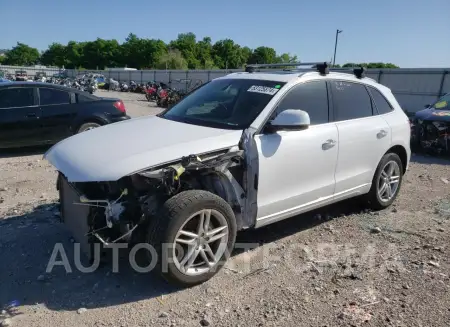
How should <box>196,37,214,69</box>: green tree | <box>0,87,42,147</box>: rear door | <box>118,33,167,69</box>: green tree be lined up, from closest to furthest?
<box>0,87,42,147</box>: rear door, <box>118,33,167,69</box>: green tree, <box>196,37,214,69</box>: green tree

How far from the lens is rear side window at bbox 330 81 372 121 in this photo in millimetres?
4344

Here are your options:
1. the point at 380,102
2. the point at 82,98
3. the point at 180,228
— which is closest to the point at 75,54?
the point at 82,98

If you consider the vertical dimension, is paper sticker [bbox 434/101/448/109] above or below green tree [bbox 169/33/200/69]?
below

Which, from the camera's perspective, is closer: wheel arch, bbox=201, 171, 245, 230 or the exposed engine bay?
the exposed engine bay

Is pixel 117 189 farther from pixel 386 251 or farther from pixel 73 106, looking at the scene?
pixel 73 106

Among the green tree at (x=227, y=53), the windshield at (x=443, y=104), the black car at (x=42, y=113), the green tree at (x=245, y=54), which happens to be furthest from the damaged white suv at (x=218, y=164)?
the green tree at (x=245, y=54)

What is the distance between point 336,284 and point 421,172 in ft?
16.6

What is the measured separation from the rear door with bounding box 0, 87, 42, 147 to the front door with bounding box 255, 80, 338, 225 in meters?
6.24

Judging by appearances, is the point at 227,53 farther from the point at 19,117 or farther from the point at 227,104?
the point at 227,104

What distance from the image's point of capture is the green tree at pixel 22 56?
120250 millimetres

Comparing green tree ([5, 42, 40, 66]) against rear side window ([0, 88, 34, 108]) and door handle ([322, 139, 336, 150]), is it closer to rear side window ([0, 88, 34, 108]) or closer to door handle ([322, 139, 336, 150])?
rear side window ([0, 88, 34, 108])

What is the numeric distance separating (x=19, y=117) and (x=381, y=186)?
6972 millimetres

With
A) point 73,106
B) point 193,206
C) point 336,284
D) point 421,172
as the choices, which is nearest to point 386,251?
point 336,284

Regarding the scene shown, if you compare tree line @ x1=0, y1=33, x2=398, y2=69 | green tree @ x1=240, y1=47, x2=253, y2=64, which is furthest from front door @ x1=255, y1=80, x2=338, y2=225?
green tree @ x1=240, y1=47, x2=253, y2=64
